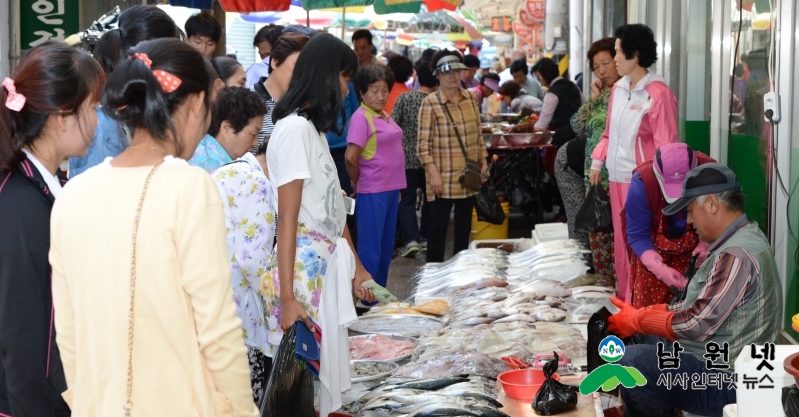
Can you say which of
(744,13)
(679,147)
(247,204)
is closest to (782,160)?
(679,147)

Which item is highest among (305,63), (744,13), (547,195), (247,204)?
(744,13)

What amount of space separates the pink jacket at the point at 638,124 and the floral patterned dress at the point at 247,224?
3.49m

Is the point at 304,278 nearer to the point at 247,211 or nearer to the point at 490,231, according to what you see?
the point at 247,211

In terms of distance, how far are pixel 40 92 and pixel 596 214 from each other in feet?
17.3

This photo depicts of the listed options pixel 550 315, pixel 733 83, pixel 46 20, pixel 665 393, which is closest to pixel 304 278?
pixel 665 393

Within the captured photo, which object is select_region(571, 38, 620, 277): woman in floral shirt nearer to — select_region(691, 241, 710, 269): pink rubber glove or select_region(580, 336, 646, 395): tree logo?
select_region(691, 241, 710, 269): pink rubber glove

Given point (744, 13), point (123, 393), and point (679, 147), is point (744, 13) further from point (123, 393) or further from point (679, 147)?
point (123, 393)

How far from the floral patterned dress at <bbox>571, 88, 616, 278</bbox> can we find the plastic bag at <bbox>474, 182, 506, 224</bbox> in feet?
5.75

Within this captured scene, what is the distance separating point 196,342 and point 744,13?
583 centimetres

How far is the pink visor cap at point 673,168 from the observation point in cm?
543

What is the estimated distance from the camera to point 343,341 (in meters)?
4.47

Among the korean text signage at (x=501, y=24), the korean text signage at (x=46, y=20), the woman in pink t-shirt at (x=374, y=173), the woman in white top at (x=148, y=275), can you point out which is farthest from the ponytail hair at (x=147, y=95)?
the korean text signage at (x=501, y=24)

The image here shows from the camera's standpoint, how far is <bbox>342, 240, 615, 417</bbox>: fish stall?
14.5ft

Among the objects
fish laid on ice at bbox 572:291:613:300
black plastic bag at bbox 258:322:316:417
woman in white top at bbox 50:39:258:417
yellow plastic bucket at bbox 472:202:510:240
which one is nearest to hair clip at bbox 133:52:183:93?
woman in white top at bbox 50:39:258:417
